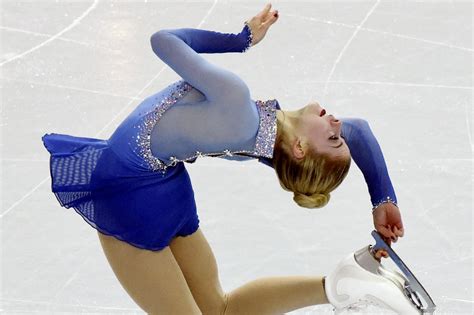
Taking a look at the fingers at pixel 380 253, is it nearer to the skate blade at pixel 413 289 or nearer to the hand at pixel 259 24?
the skate blade at pixel 413 289

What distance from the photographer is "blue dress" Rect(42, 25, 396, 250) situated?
282 cm

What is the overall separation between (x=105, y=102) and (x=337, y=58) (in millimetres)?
1178

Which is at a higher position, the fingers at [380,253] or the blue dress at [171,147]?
the blue dress at [171,147]

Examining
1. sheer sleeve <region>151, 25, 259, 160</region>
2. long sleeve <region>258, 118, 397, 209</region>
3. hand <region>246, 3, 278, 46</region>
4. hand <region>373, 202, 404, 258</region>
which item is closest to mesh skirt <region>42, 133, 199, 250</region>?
sheer sleeve <region>151, 25, 259, 160</region>

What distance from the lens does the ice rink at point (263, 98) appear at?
397 centimetres

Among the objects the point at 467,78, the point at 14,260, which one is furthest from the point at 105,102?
the point at 467,78

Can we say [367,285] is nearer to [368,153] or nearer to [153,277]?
[368,153]

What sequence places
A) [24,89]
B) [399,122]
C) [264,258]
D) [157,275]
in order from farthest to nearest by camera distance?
[24,89], [399,122], [264,258], [157,275]

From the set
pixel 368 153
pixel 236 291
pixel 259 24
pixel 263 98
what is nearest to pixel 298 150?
pixel 368 153

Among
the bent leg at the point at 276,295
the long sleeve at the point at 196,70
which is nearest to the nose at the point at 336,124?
the long sleeve at the point at 196,70

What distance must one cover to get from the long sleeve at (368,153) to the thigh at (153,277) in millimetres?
578

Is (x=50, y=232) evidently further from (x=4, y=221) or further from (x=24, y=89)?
(x=24, y=89)

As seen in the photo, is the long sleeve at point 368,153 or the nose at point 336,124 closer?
the nose at point 336,124

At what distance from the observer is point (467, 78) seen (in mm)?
5410
